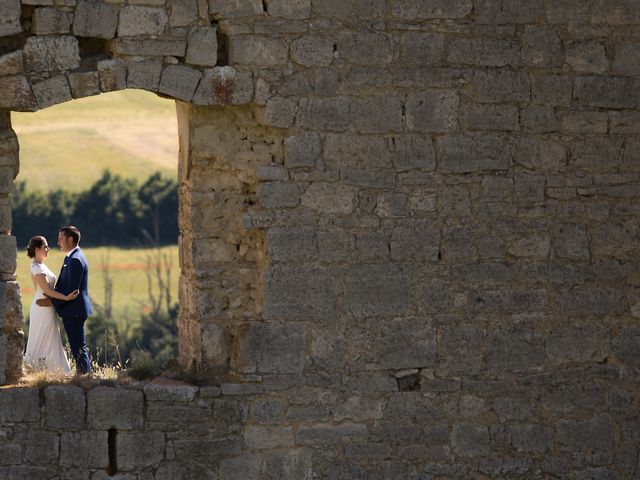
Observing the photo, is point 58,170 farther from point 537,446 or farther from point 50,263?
point 537,446

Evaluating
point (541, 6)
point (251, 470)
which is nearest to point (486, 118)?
point (541, 6)

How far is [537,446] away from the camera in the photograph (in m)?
8.27

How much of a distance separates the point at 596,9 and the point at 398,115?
4.79 ft

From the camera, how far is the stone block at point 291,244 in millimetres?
7926

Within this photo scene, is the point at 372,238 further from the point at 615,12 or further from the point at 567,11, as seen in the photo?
the point at 615,12

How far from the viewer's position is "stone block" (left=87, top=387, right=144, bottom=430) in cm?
777

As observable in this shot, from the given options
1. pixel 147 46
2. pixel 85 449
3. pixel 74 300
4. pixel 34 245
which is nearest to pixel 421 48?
pixel 147 46

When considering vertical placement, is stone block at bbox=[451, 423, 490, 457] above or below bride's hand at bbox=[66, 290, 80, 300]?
below

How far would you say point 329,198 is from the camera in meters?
7.98

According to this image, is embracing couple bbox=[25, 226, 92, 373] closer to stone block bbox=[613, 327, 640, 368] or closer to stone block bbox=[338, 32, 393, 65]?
stone block bbox=[338, 32, 393, 65]

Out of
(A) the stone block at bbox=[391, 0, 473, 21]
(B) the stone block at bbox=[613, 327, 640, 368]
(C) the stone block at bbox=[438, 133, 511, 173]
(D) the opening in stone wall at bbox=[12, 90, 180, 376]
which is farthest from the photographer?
(D) the opening in stone wall at bbox=[12, 90, 180, 376]

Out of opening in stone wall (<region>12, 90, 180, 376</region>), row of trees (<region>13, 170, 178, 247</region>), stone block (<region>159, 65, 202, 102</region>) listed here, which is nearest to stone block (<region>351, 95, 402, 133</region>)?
stone block (<region>159, 65, 202, 102</region>)

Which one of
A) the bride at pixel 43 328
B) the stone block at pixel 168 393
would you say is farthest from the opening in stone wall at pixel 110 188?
the stone block at pixel 168 393

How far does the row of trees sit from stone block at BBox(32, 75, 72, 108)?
90.7 ft
